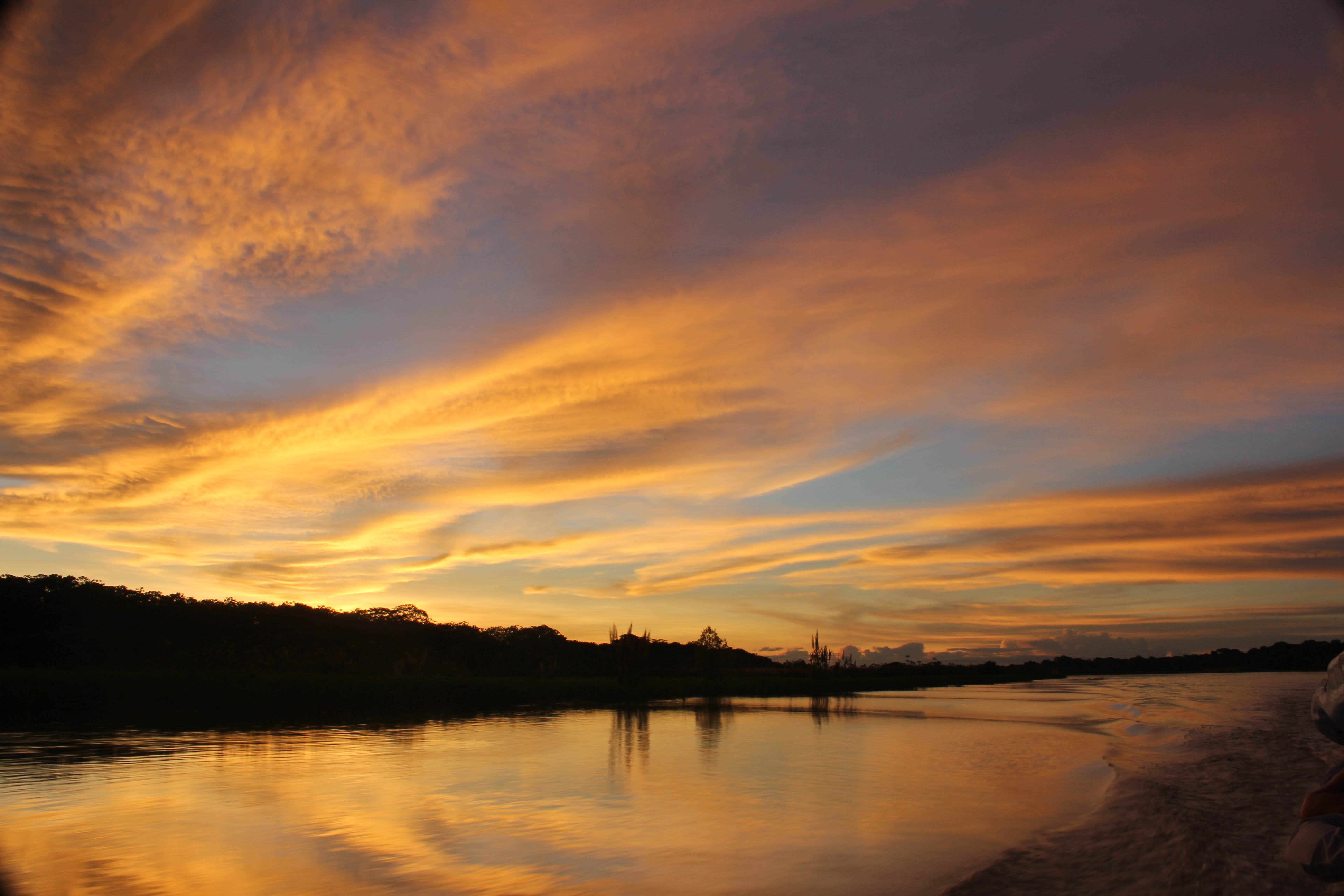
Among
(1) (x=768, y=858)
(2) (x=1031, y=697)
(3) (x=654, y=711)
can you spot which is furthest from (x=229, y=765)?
(2) (x=1031, y=697)

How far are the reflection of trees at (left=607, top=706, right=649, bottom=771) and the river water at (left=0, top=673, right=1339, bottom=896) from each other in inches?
8.5

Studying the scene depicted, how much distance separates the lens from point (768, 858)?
1056 centimetres

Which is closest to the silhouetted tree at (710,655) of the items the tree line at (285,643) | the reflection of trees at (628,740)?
the tree line at (285,643)

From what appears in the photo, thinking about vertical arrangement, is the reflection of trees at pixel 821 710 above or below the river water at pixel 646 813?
below

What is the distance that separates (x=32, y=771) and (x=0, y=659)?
115 feet

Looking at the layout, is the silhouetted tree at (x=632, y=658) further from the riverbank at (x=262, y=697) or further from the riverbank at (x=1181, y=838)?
the riverbank at (x=1181, y=838)

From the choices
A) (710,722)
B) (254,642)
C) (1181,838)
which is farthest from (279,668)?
(1181,838)

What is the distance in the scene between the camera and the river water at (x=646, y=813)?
371 inches

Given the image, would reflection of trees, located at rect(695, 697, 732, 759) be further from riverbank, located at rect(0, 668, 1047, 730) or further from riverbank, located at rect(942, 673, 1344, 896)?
riverbank, located at rect(942, 673, 1344, 896)

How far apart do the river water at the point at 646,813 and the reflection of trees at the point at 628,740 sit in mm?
217

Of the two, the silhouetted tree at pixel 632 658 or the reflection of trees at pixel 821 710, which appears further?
the silhouetted tree at pixel 632 658

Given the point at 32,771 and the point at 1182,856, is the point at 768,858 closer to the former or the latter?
the point at 1182,856

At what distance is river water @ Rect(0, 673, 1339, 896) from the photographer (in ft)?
30.9

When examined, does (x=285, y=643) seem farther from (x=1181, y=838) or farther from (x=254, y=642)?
(x=1181, y=838)
